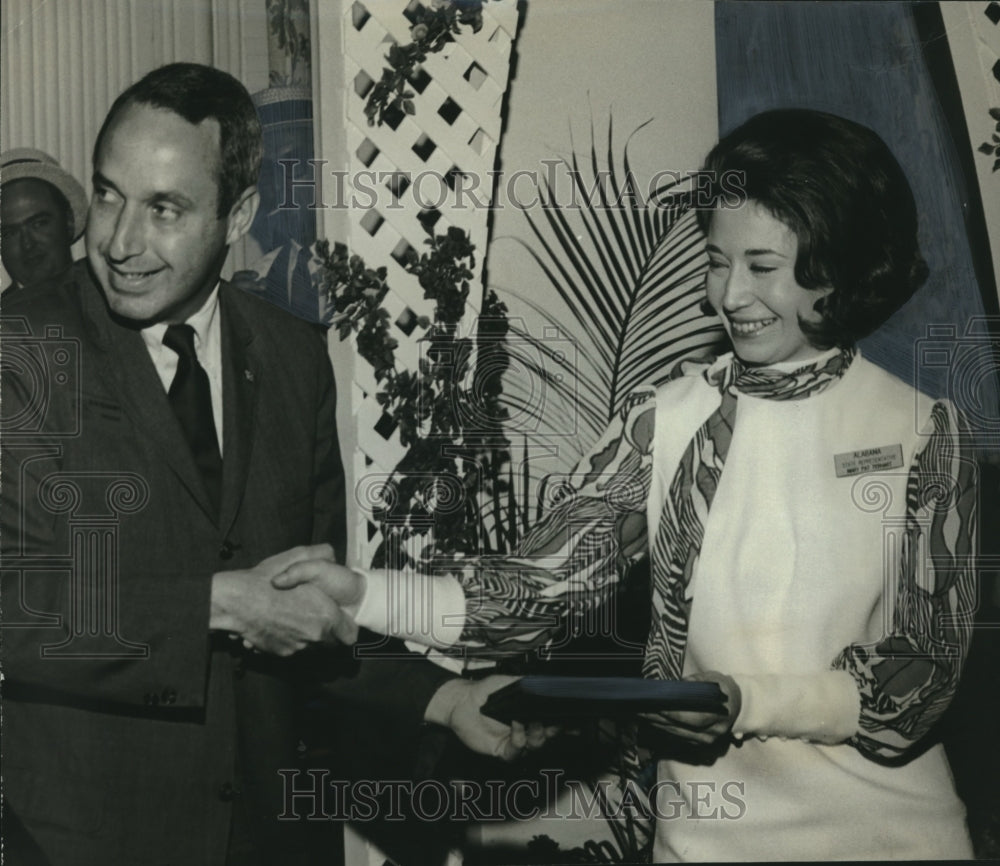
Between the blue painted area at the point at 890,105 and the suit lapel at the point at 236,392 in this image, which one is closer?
the suit lapel at the point at 236,392

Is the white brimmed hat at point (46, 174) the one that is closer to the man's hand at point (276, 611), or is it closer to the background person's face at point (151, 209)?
the background person's face at point (151, 209)

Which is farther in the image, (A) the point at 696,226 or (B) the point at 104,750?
(A) the point at 696,226

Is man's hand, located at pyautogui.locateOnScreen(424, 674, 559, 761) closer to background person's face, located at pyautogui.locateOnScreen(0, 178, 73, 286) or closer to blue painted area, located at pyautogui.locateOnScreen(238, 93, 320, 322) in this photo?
blue painted area, located at pyautogui.locateOnScreen(238, 93, 320, 322)

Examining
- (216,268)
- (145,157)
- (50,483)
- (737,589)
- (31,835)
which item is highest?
(145,157)

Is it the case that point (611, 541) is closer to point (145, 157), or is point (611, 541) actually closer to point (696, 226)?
point (696, 226)

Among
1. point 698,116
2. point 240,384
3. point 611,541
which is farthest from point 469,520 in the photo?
point 698,116

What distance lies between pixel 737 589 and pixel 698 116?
Result: 962 mm

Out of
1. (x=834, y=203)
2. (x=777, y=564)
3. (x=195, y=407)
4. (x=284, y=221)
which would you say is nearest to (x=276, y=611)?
(x=195, y=407)

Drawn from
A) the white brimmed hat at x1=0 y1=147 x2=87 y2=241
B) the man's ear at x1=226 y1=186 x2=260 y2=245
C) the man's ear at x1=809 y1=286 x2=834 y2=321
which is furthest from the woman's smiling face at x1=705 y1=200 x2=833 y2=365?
the white brimmed hat at x1=0 y1=147 x2=87 y2=241

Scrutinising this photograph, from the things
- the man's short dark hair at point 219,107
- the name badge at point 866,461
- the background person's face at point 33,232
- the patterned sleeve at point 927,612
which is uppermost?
the man's short dark hair at point 219,107

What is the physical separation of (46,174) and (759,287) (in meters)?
1.43

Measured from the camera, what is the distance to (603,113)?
2684 millimetres

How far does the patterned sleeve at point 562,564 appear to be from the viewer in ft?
8.61

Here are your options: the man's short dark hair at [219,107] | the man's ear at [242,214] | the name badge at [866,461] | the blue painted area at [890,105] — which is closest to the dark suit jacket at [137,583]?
the man's ear at [242,214]
